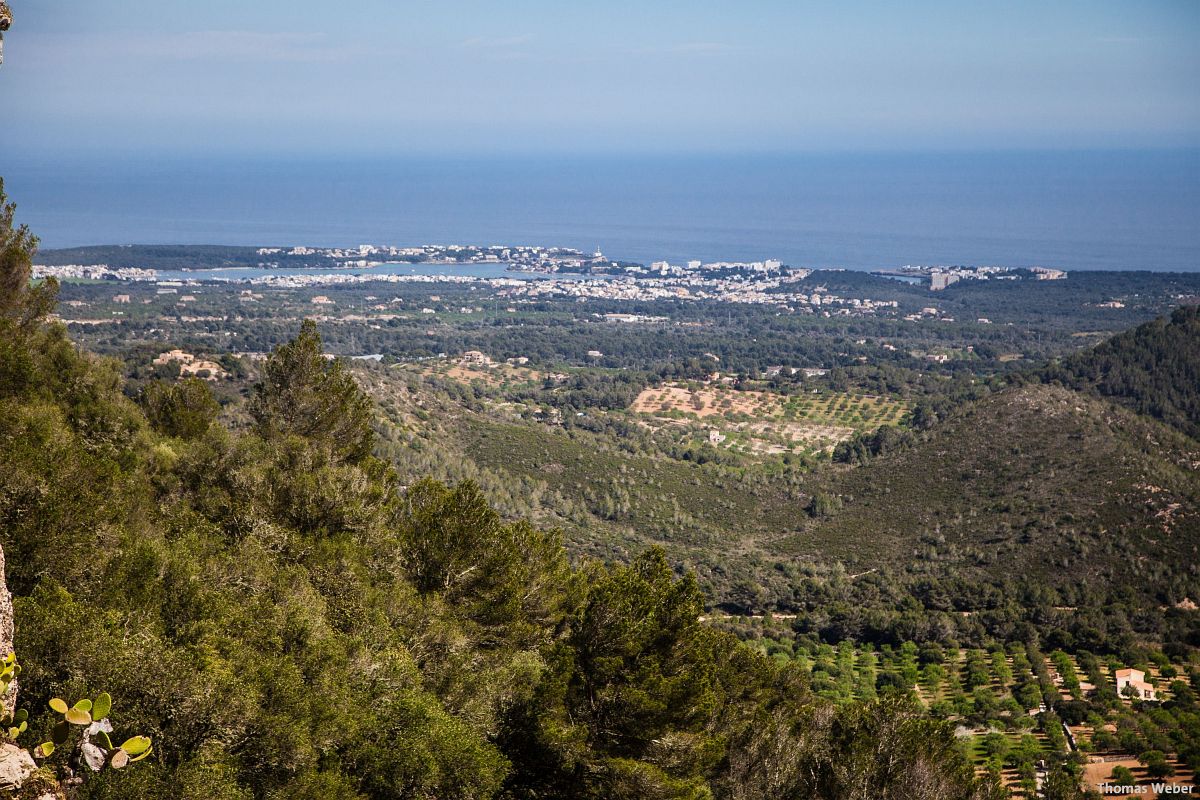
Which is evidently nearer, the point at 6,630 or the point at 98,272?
the point at 6,630

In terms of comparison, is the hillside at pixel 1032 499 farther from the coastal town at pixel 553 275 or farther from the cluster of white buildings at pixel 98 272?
the cluster of white buildings at pixel 98 272

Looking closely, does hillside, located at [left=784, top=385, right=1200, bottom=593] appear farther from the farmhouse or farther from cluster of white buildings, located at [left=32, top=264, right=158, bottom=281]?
cluster of white buildings, located at [left=32, top=264, right=158, bottom=281]

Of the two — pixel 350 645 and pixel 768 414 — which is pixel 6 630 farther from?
pixel 768 414

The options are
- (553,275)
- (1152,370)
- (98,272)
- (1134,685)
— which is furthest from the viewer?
(553,275)

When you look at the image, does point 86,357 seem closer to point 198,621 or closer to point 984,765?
point 198,621

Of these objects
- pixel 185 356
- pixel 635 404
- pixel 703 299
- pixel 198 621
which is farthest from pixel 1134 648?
pixel 703 299

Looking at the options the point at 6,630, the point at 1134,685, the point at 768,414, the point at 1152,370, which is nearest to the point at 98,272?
the point at 768,414
